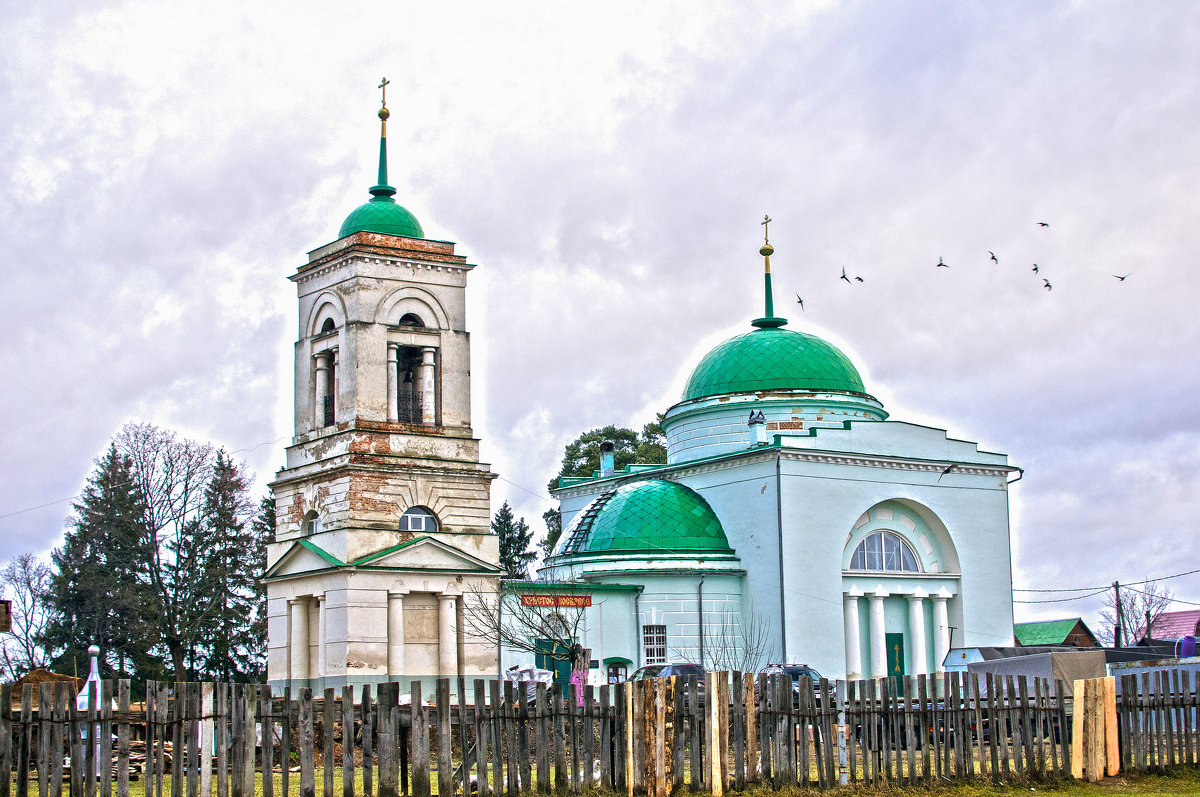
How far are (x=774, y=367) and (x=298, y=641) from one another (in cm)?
1681

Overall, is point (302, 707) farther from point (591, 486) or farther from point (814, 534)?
point (591, 486)

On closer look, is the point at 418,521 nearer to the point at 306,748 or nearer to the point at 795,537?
the point at 795,537

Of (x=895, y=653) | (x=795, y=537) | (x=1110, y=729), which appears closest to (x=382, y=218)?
(x=795, y=537)

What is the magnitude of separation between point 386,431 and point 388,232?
16.5 feet

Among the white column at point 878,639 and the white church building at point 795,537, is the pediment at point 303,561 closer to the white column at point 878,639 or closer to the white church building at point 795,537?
the white church building at point 795,537

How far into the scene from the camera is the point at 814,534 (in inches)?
1641

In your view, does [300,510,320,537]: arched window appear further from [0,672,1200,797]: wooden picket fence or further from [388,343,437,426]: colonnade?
[0,672,1200,797]: wooden picket fence

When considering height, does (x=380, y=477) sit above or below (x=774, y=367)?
below

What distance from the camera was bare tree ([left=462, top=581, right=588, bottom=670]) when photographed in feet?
120

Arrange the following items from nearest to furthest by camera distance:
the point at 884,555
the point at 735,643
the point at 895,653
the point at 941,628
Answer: the point at 735,643, the point at 895,653, the point at 884,555, the point at 941,628

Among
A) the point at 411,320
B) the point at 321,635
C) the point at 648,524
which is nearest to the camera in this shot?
the point at 321,635

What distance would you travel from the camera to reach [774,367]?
4678cm

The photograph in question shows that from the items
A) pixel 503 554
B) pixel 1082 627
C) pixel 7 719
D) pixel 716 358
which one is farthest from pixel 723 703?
pixel 503 554

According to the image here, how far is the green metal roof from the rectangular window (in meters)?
18.1
